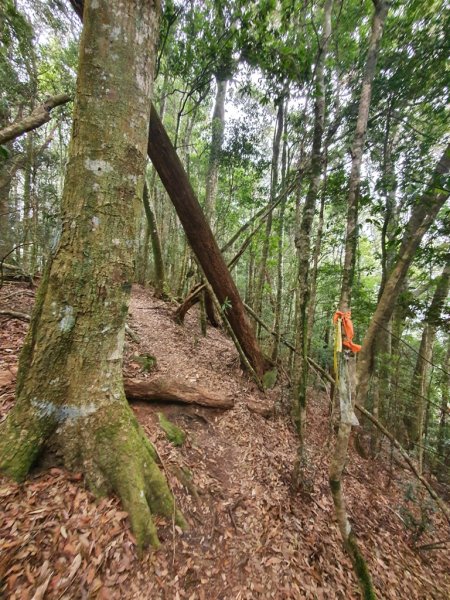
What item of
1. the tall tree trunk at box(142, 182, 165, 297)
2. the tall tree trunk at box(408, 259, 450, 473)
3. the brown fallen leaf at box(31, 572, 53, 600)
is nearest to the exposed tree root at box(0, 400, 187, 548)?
the brown fallen leaf at box(31, 572, 53, 600)

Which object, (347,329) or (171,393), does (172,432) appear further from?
(347,329)

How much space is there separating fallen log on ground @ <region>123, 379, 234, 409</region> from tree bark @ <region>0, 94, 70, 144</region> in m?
2.92

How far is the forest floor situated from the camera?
1.66m

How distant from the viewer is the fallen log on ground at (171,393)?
3309 mm

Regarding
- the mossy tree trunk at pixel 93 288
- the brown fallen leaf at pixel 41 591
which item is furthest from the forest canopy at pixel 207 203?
the brown fallen leaf at pixel 41 591

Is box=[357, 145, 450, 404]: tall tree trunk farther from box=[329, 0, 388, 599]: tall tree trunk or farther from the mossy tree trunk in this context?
the mossy tree trunk

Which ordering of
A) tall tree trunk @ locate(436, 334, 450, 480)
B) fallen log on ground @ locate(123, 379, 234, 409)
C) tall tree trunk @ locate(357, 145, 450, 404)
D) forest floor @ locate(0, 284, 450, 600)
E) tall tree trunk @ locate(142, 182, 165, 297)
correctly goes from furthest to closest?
tall tree trunk @ locate(142, 182, 165, 297) → tall tree trunk @ locate(436, 334, 450, 480) → tall tree trunk @ locate(357, 145, 450, 404) → fallen log on ground @ locate(123, 379, 234, 409) → forest floor @ locate(0, 284, 450, 600)

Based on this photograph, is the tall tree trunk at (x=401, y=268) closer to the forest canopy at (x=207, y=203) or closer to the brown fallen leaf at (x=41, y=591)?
the forest canopy at (x=207, y=203)

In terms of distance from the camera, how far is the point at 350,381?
8.49ft

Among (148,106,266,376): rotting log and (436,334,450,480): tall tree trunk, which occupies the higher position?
(148,106,266,376): rotting log

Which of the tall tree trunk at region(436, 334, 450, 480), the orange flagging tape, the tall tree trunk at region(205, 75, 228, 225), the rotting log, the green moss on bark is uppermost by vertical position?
the tall tree trunk at region(205, 75, 228, 225)

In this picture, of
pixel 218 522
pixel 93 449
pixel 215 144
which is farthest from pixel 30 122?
pixel 215 144

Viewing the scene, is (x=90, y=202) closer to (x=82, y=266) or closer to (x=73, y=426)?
(x=82, y=266)

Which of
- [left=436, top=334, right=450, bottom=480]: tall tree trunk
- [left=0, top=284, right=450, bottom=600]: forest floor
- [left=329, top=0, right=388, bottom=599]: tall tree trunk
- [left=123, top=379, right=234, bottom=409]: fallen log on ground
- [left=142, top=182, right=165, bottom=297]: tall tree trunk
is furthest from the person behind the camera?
[left=142, top=182, right=165, bottom=297]: tall tree trunk
